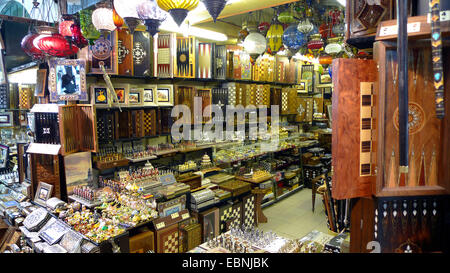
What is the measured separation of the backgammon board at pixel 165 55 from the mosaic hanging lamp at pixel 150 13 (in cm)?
246

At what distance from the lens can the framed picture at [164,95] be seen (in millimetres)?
4758

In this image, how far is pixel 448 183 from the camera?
157 centimetres

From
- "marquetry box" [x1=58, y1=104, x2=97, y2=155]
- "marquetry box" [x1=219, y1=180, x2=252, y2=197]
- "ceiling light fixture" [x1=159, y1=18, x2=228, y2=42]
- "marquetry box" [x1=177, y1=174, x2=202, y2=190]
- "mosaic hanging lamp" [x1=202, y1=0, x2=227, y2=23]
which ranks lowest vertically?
"marquetry box" [x1=219, y1=180, x2=252, y2=197]

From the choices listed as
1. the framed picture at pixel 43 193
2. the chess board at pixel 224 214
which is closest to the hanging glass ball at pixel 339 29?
the chess board at pixel 224 214

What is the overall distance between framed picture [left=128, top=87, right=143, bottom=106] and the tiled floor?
3.14 meters

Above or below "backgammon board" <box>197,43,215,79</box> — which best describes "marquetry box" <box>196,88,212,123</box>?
below

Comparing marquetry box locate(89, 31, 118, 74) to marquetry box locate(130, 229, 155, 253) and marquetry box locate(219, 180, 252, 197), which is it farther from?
marquetry box locate(219, 180, 252, 197)

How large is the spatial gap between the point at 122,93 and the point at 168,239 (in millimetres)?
2155

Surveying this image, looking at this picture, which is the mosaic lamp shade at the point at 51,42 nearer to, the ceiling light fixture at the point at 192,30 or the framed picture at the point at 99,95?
the framed picture at the point at 99,95

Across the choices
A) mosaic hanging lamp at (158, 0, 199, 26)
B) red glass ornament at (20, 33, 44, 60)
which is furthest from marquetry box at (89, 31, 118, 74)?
mosaic hanging lamp at (158, 0, 199, 26)

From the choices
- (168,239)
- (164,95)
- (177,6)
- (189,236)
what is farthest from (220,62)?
(177,6)

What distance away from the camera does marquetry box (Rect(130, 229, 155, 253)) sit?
3516mm

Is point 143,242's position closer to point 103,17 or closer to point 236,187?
point 236,187

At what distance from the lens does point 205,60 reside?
17.3 feet
